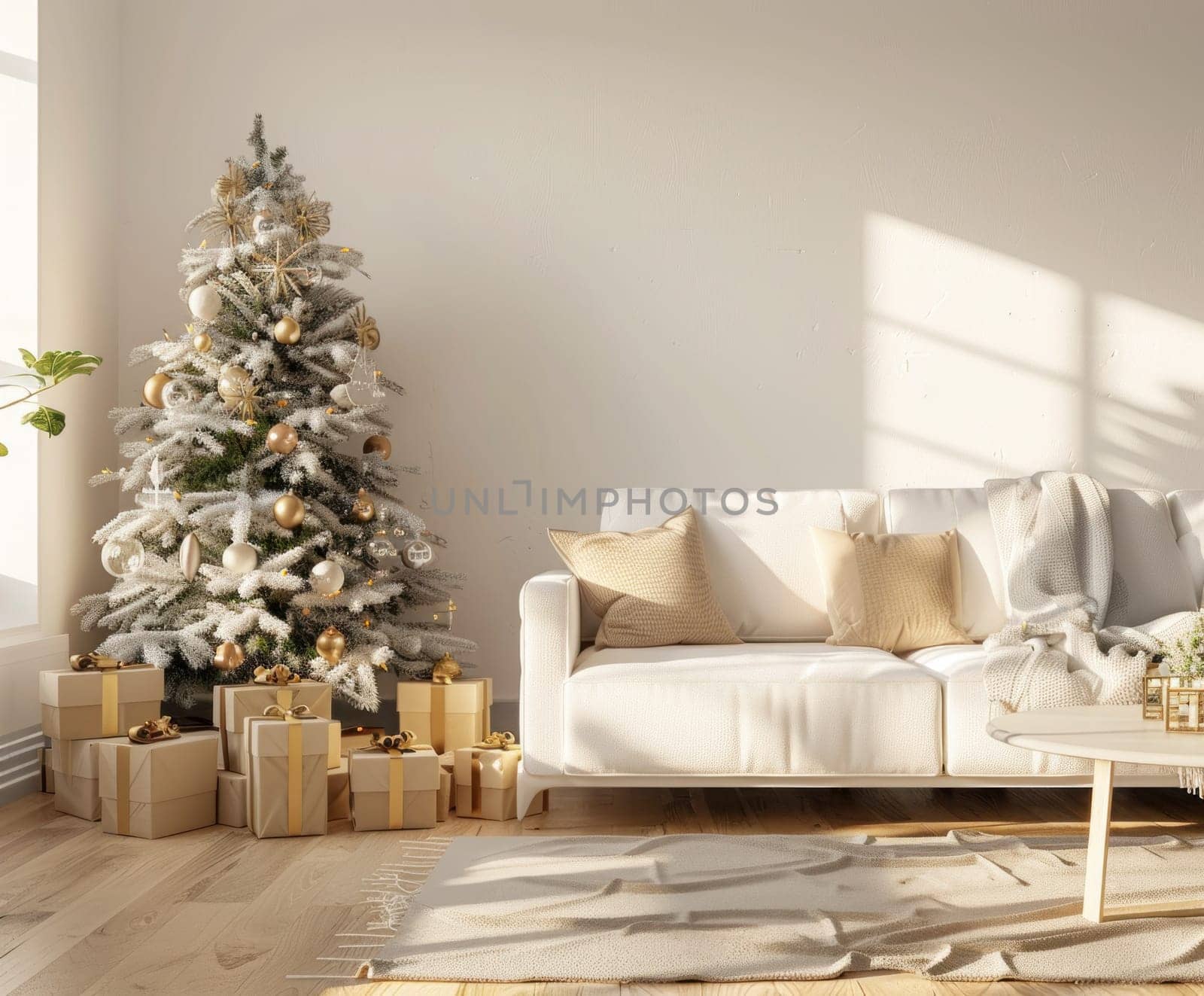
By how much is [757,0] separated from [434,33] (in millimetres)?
1184

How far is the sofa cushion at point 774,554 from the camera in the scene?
11.6 feet

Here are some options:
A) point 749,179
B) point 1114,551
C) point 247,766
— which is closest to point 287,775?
point 247,766

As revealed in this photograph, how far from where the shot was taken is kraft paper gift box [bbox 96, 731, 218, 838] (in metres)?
2.85

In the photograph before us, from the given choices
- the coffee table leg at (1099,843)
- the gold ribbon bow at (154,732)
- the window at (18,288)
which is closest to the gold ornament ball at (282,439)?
the window at (18,288)

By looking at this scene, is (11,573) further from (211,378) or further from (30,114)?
(30,114)

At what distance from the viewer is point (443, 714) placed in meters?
3.36

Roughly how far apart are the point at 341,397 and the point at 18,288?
1067 mm

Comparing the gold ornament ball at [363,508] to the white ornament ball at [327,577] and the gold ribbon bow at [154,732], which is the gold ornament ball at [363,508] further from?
the gold ribbon bow at [154,732]

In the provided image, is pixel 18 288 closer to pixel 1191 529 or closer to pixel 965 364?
pixel 965 364

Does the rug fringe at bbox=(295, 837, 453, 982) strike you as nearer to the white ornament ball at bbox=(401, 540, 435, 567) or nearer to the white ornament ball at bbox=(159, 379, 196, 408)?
the white ornament ball at bbox=(401, 540, 435, 567)

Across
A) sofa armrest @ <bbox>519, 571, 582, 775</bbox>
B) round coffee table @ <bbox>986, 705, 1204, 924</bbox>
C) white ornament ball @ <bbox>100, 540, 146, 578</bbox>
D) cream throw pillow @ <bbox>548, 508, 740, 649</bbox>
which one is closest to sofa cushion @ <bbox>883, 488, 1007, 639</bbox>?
cream throw pillow @ <bbox>548, 508, 740, 649</bbox>

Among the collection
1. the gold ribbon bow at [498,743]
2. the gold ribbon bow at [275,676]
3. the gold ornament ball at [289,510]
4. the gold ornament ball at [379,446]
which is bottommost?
the gold ribbon bow at [498,743]

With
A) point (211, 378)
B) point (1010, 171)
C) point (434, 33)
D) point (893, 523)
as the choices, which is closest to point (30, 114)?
point (211, 378)

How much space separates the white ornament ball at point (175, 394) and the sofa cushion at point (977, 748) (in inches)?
93.8
